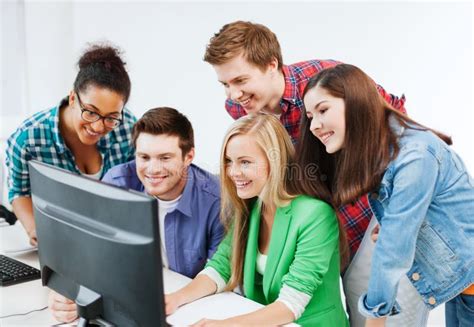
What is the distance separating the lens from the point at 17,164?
204cm

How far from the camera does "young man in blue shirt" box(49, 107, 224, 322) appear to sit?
5.89ft

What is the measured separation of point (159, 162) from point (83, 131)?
0.29 metres

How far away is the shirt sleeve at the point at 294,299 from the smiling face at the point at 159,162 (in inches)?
20.8

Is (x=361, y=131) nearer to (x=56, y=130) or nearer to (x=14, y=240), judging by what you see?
(x=56, y=130)

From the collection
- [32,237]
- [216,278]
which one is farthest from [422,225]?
[32,237]

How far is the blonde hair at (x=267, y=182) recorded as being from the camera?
62.9 inches

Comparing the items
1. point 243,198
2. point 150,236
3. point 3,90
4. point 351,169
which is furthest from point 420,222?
point 3,90

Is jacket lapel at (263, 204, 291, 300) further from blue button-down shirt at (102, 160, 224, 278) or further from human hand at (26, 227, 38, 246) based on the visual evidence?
human hand at (26, 227, 38, 246)

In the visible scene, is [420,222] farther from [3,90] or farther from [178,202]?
[3,90]

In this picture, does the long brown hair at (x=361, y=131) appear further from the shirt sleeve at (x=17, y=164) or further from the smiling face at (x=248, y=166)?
the shirt sleeve at (x=17, y=164)

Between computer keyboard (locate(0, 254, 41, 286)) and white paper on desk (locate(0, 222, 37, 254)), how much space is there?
0.31ft

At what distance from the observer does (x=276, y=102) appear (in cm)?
187

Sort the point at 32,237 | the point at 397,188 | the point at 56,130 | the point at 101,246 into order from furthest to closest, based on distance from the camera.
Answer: the point at 56,130
the point at 32,237
the point at 397,188
the point at 101,246

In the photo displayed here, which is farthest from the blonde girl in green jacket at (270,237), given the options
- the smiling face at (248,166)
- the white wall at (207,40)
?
the white wall at (207,40)
